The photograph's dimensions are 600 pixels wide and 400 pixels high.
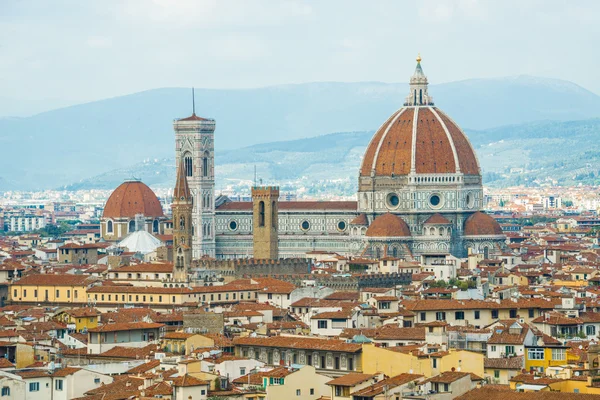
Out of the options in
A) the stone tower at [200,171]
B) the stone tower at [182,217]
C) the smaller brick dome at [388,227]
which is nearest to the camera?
the stone tower at [182,217]

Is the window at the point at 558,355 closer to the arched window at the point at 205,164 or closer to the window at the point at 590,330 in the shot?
the window at the point at 590,330

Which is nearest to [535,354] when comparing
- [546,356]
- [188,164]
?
[546,356]

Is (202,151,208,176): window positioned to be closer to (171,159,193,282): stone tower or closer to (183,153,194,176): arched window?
(183,153,194,176): arched window

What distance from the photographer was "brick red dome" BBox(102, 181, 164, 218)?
511ft

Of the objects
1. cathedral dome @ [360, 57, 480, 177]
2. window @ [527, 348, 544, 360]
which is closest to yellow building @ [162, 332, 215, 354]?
window @ [527, 348, 544, 360]

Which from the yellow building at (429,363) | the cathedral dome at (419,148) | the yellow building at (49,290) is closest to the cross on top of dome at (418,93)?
the cathedral dome at (419,148)

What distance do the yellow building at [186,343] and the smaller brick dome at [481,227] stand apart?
7230cm

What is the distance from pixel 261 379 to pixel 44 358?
883cm

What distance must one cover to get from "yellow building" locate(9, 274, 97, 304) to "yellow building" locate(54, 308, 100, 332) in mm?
16471

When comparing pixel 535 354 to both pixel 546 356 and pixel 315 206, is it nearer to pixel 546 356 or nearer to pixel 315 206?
pixel 546 356

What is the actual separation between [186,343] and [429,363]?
31.7ft

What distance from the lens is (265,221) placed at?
12750 centimetres

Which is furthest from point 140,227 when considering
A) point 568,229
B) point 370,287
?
point 370,287

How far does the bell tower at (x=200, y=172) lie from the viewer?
138675 millimetres
